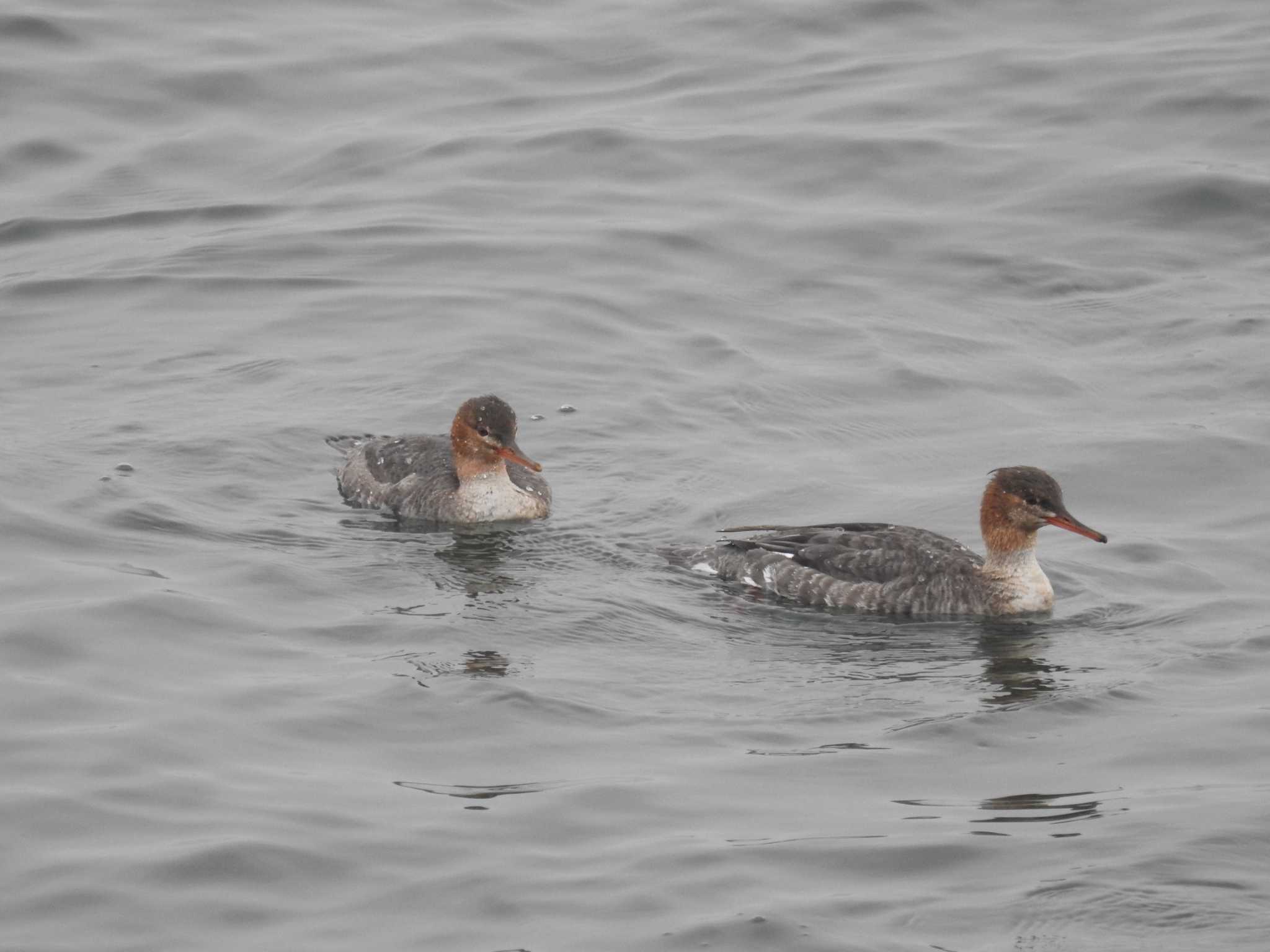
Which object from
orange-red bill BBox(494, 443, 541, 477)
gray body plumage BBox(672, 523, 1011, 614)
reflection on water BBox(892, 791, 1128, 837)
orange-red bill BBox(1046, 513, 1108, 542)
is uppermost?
orange-red bill BBox(494, 443, 541, 477)

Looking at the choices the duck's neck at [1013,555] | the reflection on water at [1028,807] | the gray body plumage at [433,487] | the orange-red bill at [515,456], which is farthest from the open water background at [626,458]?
the orange-red bill at [515,456]

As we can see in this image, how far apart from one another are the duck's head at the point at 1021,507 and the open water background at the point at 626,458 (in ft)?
1.96

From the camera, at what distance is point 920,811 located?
10422mm

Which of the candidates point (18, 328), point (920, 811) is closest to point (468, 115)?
point (18, 328)

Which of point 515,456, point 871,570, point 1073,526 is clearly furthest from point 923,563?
point 515,456

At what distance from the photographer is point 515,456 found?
15.2m

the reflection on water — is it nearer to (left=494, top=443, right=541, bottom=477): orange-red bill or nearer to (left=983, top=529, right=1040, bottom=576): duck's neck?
(left=983, top=529, right=1040, bottom=576): duck's neck

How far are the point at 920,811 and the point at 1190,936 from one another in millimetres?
1716

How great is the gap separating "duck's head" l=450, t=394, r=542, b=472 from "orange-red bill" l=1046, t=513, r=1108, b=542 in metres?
3.71

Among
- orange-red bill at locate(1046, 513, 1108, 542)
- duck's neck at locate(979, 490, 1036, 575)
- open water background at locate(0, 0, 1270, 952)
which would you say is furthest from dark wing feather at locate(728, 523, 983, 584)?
orange-red bill at locate(1046, 513, 1108, 542)

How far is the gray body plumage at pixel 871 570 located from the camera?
1380 centimetres

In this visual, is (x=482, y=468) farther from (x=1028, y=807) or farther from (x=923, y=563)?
(x=1028, y=807)

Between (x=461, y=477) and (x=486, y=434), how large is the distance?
48 centimetres

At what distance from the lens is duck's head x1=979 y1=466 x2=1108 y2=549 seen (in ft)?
44.9
